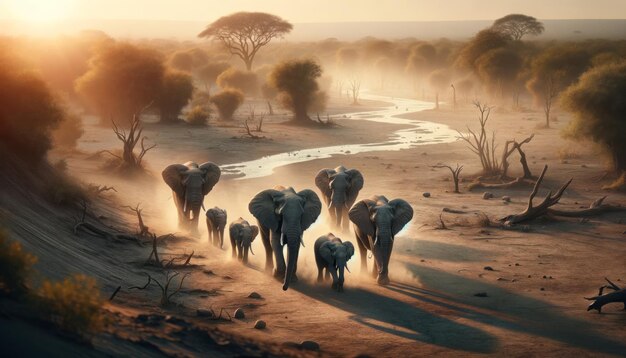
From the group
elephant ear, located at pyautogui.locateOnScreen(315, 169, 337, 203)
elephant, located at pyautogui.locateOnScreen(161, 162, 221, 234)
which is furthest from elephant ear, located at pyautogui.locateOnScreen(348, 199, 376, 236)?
elephant, located at pyautogui.locateOnScreen(161, 162, 221, 234)

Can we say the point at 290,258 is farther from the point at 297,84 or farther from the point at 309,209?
the point at 297,84

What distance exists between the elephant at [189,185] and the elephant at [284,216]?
15.5 ft

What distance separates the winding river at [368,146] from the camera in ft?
113

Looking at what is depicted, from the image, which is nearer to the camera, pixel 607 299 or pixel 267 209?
pixel 607 299

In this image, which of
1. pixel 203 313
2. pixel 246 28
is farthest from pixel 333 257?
pixel 246 28

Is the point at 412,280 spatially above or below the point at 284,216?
below

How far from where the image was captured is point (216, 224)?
783 inches

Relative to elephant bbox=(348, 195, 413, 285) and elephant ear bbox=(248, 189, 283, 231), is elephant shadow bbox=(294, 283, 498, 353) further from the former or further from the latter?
elephant ear bbox=(248, 189, 283, 231)

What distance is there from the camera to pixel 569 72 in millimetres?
59688

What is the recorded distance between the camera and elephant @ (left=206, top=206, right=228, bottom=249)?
19.8m

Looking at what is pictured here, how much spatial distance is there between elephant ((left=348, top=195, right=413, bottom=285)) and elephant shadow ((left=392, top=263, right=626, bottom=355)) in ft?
2.01

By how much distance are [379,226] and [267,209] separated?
2520mm

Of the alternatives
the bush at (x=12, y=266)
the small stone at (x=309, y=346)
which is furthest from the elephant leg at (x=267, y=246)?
the bush at (x=12, y=266)

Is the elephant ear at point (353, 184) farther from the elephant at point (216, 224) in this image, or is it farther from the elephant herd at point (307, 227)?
the elephant at point (216, 224)
